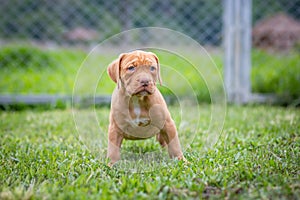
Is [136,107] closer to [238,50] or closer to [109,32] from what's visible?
[238,50]

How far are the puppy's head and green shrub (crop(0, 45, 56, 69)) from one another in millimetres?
3093

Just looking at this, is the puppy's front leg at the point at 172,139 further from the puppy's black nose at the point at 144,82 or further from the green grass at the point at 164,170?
the puppy's black nose at the point at 144,82

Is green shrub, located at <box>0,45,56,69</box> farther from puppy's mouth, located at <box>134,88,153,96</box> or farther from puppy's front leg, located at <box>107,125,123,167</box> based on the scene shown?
puppy's mouth, located at <box>134,88,153,96</box>

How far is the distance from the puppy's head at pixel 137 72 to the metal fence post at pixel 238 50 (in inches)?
108

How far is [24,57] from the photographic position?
5.05 meters

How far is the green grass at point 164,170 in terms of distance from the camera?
1.58 m

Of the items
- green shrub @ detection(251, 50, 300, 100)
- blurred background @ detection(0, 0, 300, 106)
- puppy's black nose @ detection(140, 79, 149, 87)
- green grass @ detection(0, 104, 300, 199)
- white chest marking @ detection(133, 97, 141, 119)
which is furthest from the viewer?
blurred background @ detection(0, 0, 300, 106)

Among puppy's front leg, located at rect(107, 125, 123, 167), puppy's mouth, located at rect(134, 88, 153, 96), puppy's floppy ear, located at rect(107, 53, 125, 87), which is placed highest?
puppy's floppy ear, located at rect(107, 53, 125, 87)

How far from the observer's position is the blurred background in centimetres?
Result: 469

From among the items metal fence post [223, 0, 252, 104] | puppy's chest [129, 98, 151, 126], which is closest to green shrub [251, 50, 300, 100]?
metal fence post [223, 0, 252, 104]

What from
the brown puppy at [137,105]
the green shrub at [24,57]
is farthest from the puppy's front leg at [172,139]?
the green shrub at [24,57]

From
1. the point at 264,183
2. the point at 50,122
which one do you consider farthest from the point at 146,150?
the point at 50,122

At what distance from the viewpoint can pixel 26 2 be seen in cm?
470

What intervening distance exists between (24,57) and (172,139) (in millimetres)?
3522
